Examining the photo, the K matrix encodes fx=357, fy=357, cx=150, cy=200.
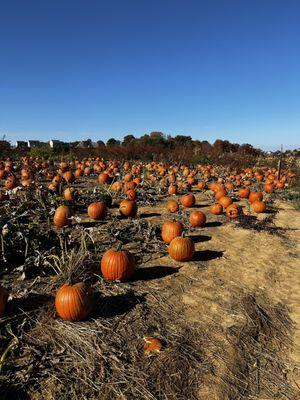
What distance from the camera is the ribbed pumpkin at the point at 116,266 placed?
14.5 ft

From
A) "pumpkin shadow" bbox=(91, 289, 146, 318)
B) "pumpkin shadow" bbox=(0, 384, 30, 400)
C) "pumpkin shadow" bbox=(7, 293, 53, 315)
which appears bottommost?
"pumpkin shadow" bbox=(0, 384, 30, 400)

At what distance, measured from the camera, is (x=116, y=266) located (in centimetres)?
442

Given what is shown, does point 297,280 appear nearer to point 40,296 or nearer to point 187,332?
point 187,332

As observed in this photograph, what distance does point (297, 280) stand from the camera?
16.9 ft

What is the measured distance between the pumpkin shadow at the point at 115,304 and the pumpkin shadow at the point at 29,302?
20.8 inches

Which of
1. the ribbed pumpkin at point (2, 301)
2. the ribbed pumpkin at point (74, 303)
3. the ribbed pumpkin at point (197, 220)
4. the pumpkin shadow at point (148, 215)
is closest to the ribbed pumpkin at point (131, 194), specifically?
the pumpkin shadow at point (148, 215)

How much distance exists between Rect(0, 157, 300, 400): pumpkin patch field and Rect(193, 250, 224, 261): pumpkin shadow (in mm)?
18

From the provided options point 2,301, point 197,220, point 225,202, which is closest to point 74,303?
point 2,301

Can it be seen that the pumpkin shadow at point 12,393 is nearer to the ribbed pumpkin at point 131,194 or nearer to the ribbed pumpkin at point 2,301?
the ribbed pumpkin at point 2,301

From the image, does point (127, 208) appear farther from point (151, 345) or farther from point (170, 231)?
point (151, 345)

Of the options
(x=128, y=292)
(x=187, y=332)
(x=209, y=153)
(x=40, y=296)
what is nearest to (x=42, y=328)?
(x=40, y=296)

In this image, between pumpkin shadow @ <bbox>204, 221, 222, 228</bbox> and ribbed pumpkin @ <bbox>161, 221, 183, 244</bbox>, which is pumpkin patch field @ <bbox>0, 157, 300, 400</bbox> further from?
pumpkin shadow @ <bbox>204, 221, 222, 228</bbox>

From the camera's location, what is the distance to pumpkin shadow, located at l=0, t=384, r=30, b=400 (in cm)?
265

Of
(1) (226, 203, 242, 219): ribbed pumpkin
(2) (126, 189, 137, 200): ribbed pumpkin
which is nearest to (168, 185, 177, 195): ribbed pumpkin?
(2) (126, 189, 137, 200): ribbed pumpkin
